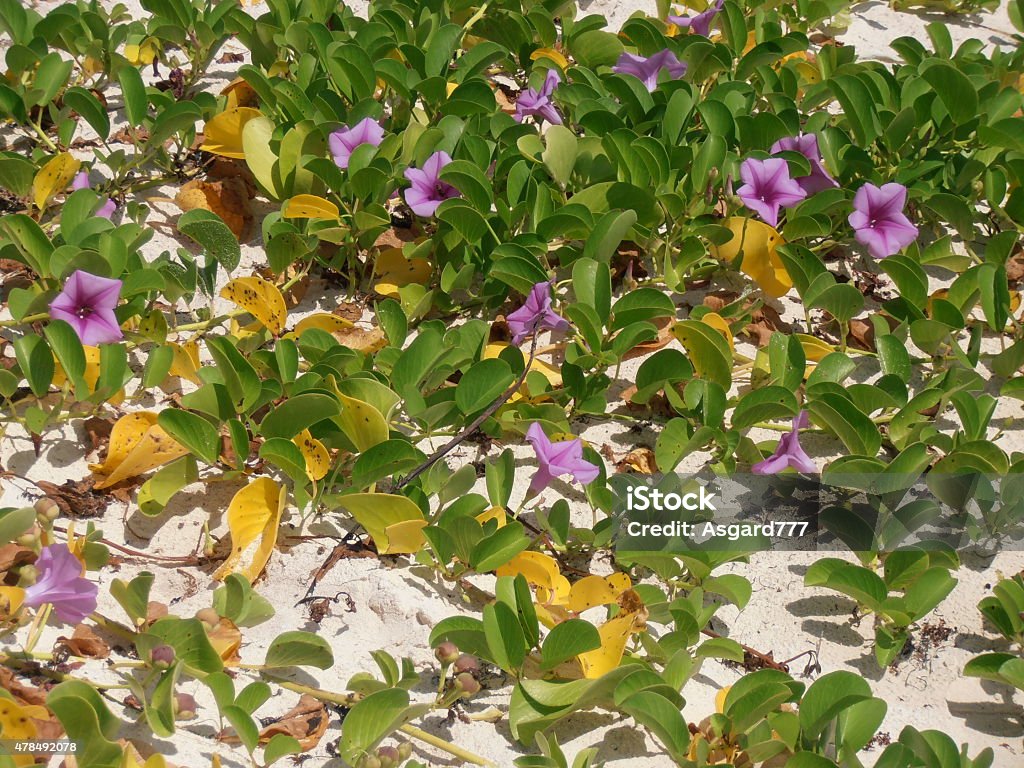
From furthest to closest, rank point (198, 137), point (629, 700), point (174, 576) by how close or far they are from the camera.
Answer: point (198, 137), point (174, 576), point (629, 700)

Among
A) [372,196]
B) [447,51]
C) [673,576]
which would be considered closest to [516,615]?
[673,576]

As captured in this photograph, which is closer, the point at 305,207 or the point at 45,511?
the point at 45,511

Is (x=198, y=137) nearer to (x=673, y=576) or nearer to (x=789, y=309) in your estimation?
(x=789, y=309)

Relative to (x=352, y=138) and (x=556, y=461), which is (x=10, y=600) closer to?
(x=556, y=461)

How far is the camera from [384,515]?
1765 millimetres

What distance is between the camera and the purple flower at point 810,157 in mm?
2551

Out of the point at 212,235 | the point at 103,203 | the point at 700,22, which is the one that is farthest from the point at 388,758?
the point at 700,22

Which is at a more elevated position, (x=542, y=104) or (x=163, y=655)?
(x=542, y=104)

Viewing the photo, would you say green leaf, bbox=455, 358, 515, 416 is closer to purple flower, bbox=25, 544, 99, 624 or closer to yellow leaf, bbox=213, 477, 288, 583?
yellow leaf, bbox=213, 477, 288, 583

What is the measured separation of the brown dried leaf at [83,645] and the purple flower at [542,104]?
158 centimetres

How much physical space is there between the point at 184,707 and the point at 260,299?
905 millimetres

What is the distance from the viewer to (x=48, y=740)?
1387 mm

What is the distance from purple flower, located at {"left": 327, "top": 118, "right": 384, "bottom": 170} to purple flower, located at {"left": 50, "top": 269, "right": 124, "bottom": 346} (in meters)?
0.61

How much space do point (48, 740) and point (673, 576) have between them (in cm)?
95
